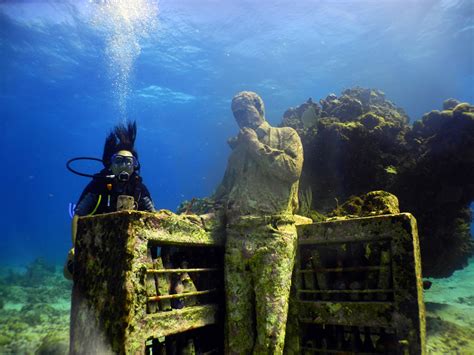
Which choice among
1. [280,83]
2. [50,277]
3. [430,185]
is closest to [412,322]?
[430,185]

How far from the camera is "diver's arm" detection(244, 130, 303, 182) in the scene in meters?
4.78

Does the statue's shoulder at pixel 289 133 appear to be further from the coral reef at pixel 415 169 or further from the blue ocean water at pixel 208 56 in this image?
the blue ocean water at pixel 208 56

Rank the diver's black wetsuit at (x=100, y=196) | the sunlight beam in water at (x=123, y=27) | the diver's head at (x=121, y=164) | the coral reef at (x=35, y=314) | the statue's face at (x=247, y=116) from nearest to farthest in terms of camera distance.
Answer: the diver's black wetsuit at (x=100, y=196) < the diver's head at (x=121, y=164) < the statue's face at (x=247, y=116) < the coral reef at (x=35, y=314) < the sunlight beam in water at (x=123, y=27)

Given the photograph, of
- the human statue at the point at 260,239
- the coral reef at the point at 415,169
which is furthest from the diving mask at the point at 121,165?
the coral reef at the point at 415,169

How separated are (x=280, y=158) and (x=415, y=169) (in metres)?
6.90

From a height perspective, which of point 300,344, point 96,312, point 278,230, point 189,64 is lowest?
point 300,344

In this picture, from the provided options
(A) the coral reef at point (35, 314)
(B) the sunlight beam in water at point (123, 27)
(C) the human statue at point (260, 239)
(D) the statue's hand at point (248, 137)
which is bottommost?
(A) the coral reef at point (35, 314)

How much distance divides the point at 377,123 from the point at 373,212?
6909 mm

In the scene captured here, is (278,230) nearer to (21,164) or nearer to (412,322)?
(412,322)

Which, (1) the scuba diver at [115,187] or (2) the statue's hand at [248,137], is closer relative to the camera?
(1) the scuba diver at [115,187]

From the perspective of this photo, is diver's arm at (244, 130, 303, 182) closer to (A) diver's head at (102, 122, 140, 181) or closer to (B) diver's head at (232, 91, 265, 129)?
(B) diver's head at (232, 91, 265, 129)

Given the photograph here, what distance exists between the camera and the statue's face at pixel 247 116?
5.74m

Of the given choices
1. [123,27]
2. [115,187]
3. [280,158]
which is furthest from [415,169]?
[123,27]

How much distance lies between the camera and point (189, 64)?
38312 mm
